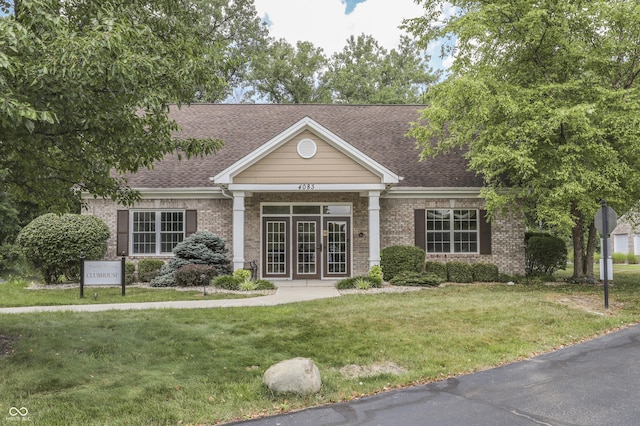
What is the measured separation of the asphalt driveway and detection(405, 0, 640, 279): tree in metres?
7.13

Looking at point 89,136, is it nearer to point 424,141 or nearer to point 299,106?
point 424,141

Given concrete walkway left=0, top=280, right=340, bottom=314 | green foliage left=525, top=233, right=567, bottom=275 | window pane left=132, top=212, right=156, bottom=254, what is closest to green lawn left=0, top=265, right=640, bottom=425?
concrete walkway left=0, top=280, right=340, bottom=314

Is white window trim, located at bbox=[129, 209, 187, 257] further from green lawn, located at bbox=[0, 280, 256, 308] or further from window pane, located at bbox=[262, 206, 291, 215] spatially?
window pane, located at bbox=[262, 206, 291, 215]

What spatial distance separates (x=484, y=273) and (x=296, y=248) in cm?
659

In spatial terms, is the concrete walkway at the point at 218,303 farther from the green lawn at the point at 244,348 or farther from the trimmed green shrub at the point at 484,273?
the trimmed green shrub at the point at 484,273

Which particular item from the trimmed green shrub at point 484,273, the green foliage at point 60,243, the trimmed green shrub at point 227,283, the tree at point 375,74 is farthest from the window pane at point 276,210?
the tree at point 375,74

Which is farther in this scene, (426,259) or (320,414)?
(426,259)

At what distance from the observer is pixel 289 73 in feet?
→ 111

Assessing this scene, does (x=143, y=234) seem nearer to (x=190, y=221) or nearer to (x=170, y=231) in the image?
(x=170, y=231)

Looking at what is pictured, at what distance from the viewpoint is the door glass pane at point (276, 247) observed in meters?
16.3

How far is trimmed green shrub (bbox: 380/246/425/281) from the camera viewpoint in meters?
15.0

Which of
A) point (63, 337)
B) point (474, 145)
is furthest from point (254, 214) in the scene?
point (63, 337)

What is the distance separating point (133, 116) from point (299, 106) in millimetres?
15561

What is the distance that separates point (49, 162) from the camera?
22.9ft
